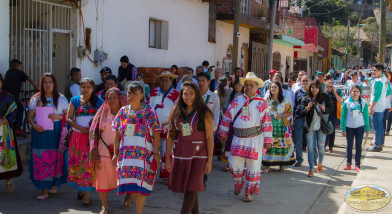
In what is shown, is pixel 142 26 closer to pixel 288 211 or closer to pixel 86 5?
pixel 86 5

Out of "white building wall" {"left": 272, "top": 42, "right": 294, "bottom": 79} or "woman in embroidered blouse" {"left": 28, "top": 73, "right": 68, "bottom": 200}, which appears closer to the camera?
"woman in embroidered blouse" {"left": 28, "top": 73, "right": 68, "bottom": 200}

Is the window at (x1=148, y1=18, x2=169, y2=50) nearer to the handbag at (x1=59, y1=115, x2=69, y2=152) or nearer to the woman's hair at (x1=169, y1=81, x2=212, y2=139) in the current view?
the handbag at (x1=59, y1=115, x2=69, y2=152)

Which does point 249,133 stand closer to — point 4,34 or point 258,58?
point 4,34

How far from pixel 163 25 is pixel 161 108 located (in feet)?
23.4

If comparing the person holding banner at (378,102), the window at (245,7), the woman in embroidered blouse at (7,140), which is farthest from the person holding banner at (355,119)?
the window at (245,7)

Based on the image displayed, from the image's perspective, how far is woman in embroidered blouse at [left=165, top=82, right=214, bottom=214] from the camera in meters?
4.80

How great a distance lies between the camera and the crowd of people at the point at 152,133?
16.2ft

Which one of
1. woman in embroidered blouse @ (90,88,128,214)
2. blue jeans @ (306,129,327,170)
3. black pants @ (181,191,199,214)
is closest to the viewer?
black pants @ (181,191,199,214)

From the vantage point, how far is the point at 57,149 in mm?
6117

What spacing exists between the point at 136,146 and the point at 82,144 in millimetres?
1051

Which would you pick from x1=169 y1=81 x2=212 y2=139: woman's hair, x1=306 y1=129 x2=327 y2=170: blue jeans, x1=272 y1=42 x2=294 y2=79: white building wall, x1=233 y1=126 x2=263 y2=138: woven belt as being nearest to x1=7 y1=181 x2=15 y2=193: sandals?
x1=169 y1=81 x2=212 y2=139: woman's hair

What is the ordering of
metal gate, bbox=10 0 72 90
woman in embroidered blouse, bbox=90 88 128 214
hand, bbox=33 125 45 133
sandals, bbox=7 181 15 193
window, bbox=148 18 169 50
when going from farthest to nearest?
window, bbox=148 18 169 50 < metal gate, bbox=10 0 72 90 < sandals, bbox=7 181 15 193 < hand, bbox=33 125 45 133 < woman in embroidered blouse, bbox=90 88 128 214

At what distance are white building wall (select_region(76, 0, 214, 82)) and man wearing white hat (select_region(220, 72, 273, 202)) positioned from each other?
199 inches

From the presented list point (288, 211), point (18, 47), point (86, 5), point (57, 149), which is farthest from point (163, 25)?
point (288, 211)
